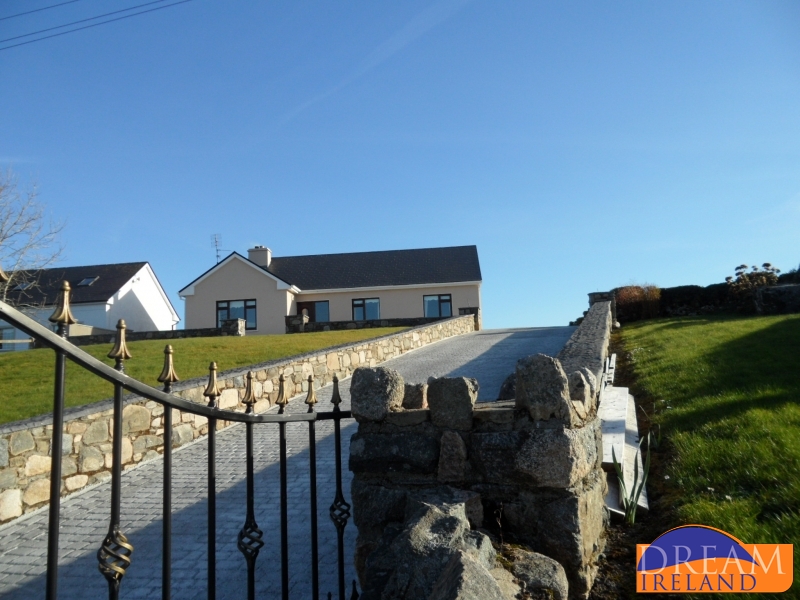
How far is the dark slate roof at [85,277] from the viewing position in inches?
1345

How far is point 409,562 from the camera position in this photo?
2629 mm

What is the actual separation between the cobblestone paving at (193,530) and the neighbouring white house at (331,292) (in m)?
25.9

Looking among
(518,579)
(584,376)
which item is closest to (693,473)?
(584,376)

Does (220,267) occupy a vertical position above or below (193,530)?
above

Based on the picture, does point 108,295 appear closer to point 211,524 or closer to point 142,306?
point 142,306

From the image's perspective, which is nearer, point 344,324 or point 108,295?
point 344,324

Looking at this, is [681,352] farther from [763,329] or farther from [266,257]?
[266,257]

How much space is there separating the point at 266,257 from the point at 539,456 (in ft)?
118

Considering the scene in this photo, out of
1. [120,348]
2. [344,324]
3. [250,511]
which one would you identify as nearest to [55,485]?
[120,348]

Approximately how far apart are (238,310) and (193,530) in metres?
Answer: 29.8

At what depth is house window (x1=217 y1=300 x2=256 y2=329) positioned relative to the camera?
34000 mm

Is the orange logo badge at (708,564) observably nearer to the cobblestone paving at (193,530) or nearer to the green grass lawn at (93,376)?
the cobblestone paving at (193,530)

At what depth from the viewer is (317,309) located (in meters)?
35.8

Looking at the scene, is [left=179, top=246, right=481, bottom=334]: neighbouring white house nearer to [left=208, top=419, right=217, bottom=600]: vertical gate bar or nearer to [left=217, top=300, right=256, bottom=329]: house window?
[left=217, top=300, right=256, bottom=329]: house window
